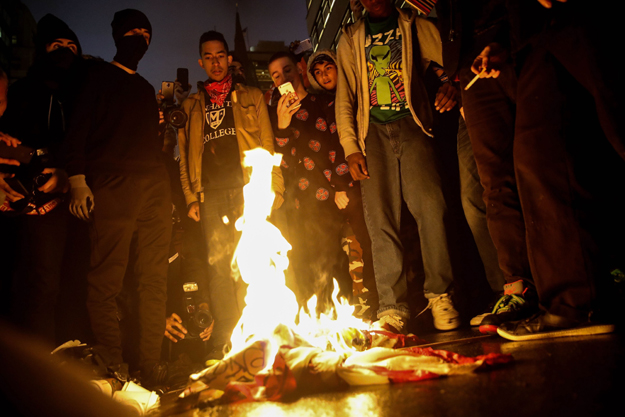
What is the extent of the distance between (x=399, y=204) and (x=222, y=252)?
1.84 m

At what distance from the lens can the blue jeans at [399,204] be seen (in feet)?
10.1

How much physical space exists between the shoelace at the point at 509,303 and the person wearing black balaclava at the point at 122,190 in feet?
8.47

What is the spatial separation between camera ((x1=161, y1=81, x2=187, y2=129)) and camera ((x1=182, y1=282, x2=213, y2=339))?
5.94 feet

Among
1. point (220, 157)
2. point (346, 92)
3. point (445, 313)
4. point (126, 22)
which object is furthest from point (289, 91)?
point (445, 313)

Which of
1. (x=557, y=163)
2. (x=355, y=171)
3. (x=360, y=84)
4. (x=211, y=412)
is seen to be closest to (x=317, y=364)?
(x=211, y=412)

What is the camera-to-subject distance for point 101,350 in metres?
2.71

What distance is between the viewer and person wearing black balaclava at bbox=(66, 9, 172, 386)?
2.97m

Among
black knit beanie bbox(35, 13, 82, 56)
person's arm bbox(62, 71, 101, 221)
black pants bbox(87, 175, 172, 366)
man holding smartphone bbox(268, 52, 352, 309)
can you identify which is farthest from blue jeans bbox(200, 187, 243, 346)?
black knit beanie bbox(35, 13, 82, 56)

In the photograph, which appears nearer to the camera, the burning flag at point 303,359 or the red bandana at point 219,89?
the burning flag at point 303,359

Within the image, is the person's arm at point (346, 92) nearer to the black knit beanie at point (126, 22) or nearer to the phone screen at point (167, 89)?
the black knit beanie at point (126, 22)

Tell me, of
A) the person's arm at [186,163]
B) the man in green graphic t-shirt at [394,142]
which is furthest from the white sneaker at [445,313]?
the person's arm at [186,163]

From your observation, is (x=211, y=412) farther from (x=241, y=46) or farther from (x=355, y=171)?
(x=241, y=46)

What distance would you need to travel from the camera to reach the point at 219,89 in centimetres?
450

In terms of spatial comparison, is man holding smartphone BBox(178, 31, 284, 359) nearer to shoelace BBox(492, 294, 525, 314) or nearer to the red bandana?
the red bandana
